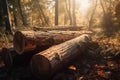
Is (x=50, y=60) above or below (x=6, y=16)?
below

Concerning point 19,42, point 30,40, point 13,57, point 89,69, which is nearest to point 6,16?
point 13,57

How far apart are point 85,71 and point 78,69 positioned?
283mm

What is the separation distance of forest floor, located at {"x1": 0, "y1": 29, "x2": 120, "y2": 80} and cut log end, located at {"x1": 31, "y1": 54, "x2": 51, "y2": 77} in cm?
31

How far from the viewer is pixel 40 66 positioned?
5324mm

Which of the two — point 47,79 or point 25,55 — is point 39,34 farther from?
point 47,79

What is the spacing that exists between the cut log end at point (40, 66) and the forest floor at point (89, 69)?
31cm

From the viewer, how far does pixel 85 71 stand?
5.97 meters

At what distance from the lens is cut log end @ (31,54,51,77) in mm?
5156

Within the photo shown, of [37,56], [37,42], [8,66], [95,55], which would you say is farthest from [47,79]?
[95,55]

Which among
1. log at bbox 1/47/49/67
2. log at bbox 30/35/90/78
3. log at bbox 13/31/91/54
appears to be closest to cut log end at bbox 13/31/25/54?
log at bbox 13/31/91/54

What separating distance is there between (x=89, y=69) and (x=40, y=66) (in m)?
1.87

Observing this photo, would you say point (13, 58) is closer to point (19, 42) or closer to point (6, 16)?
point (19, 42)

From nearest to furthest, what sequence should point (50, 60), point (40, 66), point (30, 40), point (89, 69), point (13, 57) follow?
point (50, 60)
point (40, 66)
point (89, 69)
point (30, 40)
point (13, 57)

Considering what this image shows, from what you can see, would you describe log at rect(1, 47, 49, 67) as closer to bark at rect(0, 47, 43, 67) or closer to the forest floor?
bark at rect(0, 47, 43, 67)
